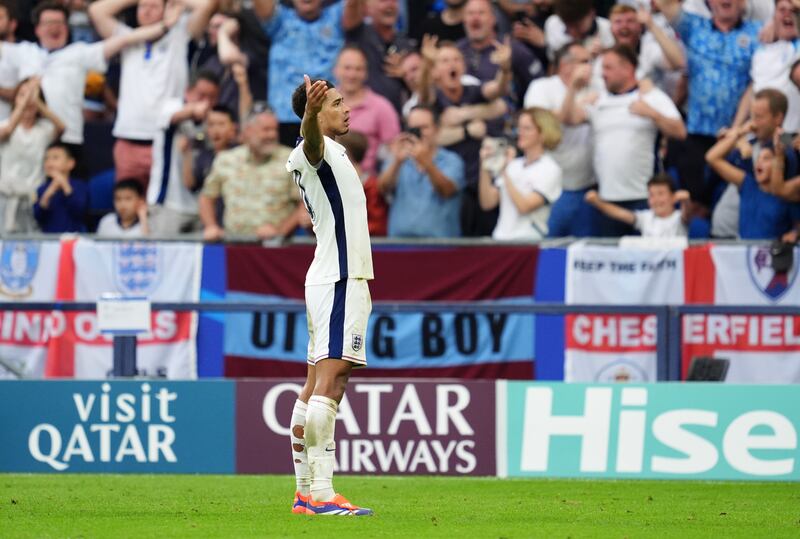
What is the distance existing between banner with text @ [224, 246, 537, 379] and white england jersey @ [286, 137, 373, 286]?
15.6 ft

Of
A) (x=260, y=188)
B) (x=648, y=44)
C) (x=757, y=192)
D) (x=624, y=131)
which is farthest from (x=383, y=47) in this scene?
(x=757, y=192)

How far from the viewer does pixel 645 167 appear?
14.4 m

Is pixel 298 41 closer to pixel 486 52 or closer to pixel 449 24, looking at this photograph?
pixel 449 24

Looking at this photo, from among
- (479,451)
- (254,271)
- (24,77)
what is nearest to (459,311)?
(479,451)

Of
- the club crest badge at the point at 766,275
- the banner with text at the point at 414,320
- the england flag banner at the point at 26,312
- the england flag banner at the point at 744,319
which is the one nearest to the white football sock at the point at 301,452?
the banner with text at the point at 414,320

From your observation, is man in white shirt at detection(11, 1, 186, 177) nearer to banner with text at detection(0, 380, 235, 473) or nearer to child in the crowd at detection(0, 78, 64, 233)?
child in the crowd at detection(0, 78, 64, 233)

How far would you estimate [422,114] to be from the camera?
14.4 metres

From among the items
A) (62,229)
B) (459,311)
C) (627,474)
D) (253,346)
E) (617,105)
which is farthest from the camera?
(62,229)

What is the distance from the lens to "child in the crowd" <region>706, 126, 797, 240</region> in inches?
531

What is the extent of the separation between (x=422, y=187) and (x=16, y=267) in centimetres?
387

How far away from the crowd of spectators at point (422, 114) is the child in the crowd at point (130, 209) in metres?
0.02

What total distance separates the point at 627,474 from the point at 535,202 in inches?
142

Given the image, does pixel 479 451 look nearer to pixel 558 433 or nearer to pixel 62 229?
pixel 558 433

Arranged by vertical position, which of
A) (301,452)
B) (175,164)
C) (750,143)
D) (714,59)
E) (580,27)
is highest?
(580,27)
